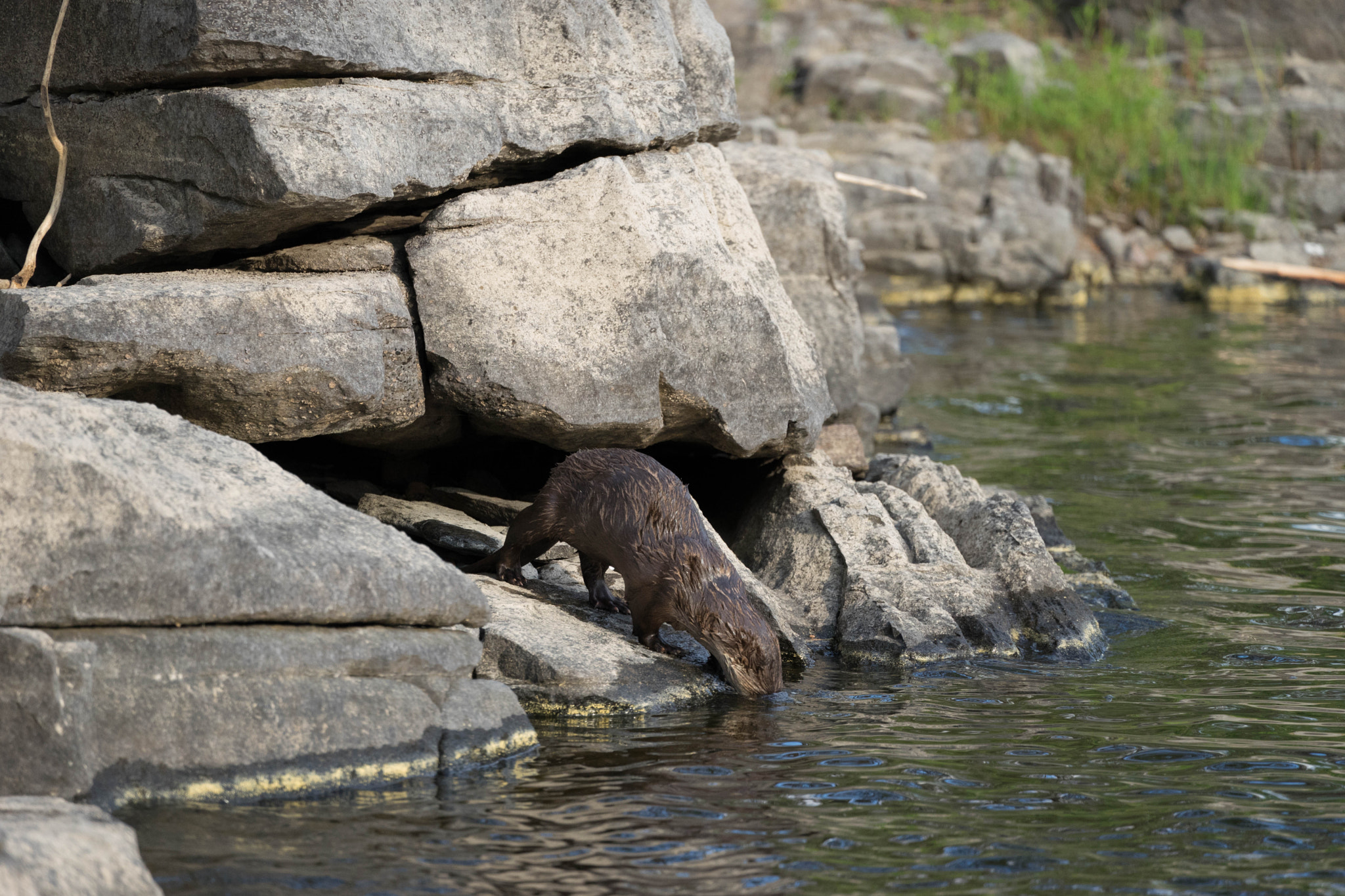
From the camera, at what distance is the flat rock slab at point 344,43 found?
5.61 metres

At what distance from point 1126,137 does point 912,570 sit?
18227 mm

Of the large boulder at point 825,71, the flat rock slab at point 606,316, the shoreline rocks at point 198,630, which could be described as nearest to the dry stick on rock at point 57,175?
the shoreline rocks at point 198,630

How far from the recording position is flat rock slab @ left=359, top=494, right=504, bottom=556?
6.65 meters

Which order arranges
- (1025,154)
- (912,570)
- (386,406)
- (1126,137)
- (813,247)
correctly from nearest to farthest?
1. (386,406)
2. (912,570)
3. (813,247)
4. (1025,154)
5. (1126,137)

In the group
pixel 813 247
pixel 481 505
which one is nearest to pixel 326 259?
pixel 481 505

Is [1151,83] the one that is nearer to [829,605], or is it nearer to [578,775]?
[829,605]

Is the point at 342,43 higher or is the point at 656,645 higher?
the point at 342,43

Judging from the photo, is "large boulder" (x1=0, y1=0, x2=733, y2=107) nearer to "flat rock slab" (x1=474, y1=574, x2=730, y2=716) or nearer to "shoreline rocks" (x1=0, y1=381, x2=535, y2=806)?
"shoreline rocks" (x1=0, y1=381, x2=535, y2=806)

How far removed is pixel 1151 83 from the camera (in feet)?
82.2

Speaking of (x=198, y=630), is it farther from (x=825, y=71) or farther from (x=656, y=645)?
(x=825, y=71)

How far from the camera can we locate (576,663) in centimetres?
564

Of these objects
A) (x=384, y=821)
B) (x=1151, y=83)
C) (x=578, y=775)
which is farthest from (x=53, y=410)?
(x=1151, y=83)

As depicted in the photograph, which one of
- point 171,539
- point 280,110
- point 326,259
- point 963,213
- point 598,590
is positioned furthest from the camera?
point 963,213

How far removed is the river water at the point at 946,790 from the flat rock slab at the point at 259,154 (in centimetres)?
238
